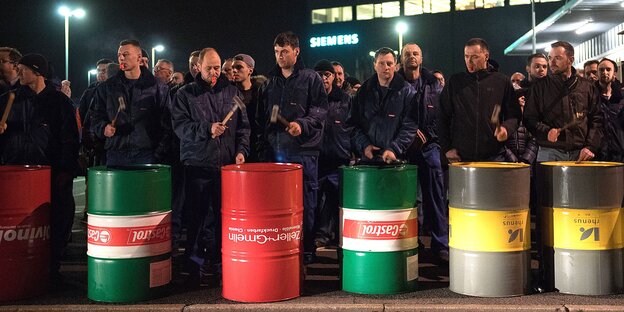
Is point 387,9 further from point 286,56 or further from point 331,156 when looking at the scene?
point 286,56

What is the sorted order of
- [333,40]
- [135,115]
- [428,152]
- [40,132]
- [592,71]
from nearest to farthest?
[40,132] → [135,115] → [428,152] → [592,71] → [333,40]

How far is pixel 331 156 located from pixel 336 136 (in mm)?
255

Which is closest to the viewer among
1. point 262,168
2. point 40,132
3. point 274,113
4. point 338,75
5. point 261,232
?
point 261,232

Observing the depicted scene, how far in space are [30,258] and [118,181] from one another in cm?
104

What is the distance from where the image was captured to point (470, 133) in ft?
20.4

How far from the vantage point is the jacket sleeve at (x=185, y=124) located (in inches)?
236

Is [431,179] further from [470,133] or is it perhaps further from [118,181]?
[118,181]

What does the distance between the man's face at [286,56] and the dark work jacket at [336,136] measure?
1575mm

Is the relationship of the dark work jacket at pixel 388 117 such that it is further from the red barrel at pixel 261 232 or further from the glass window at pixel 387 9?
the glass window at pixel 387 9

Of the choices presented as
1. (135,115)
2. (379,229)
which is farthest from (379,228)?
(135,115)

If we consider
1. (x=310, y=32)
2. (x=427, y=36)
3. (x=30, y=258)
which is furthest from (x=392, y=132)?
(x=310, y=32)

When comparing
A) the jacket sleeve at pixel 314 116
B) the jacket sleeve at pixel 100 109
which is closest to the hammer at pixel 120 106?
the jacket sleeve at pixel 100 109

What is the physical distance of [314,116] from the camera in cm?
643

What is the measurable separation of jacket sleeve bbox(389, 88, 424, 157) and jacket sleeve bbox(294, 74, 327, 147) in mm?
719
